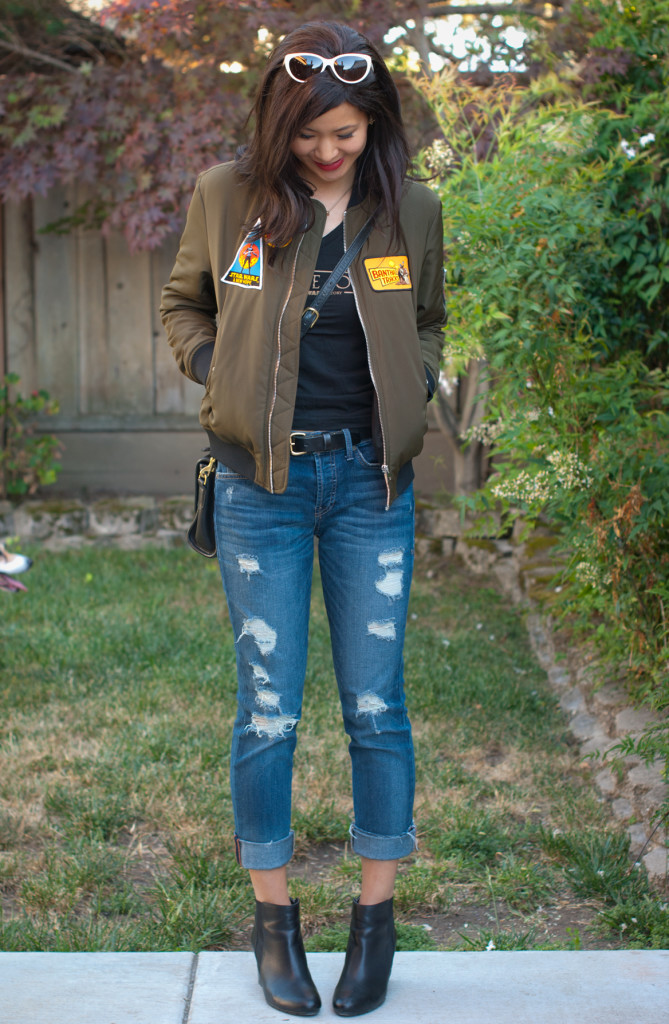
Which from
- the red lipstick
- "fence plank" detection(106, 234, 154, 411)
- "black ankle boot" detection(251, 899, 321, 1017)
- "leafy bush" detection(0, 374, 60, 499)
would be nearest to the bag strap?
the red lipstick

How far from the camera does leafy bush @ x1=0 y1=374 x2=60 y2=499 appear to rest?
620cm

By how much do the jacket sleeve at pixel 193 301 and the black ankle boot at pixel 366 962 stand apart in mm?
1110

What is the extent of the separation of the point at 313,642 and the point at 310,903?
1972mm

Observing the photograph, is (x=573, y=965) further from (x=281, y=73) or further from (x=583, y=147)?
(x=583, y=147)

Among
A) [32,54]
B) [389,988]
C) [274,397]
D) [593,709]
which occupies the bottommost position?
[389,988]

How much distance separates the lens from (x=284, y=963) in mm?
1947

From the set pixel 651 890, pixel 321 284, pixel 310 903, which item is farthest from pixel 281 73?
pixel 651 890

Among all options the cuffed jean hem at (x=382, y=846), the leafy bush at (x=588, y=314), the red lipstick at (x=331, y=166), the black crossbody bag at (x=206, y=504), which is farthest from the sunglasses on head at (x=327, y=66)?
the cuffed jean hem at (x=382, y=846)

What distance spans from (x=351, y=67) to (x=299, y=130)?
139 mm

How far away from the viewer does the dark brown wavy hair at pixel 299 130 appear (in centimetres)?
176

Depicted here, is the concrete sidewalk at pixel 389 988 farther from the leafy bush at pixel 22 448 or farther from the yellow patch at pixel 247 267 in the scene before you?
the leafy bush at pixel 22 448

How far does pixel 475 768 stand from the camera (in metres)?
3.18

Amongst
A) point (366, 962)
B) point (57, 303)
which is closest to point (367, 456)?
point (366, 962)

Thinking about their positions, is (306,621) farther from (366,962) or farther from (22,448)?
(22,448)
